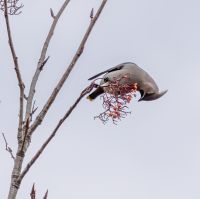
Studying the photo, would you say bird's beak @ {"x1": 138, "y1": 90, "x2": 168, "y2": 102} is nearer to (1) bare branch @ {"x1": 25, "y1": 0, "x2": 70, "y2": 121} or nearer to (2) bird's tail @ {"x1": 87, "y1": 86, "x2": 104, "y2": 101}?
(2) bird's tail @ {"x1": 87, "y1": 86, "x2": 104, "y2": 101}

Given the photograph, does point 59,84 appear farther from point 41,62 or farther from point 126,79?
point 126,79

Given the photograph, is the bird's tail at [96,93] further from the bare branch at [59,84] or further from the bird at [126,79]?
the bare branch at [59,84]

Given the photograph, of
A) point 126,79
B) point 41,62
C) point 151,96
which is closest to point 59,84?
point 41,62

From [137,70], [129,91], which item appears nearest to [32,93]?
[129,91]

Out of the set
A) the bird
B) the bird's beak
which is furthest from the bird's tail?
the bird's beak

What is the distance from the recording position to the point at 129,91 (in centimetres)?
281

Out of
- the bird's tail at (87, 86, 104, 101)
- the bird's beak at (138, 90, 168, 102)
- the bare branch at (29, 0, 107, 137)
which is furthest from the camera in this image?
the bird's beak at (138, 90, 168, 102)

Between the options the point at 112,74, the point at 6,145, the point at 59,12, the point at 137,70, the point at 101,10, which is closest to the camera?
the point at 101,10

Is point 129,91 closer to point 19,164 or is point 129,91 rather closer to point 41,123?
point 41,123

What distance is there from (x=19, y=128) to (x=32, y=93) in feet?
0.81

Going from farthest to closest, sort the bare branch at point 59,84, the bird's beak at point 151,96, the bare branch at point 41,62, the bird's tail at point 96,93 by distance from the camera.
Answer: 1. the bird's beak at point 151,96
2. the bird's tail at point 96,93
3. the bare branch at point 41,62
4. the bare branch at point 59,84

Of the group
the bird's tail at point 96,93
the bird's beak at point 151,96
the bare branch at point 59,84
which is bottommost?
the bare branch at point 59,84

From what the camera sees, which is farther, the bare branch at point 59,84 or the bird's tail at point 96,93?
the bird's tail at point 96,93

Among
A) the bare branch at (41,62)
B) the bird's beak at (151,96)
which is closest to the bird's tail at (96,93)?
the bare branch at (41,62)
